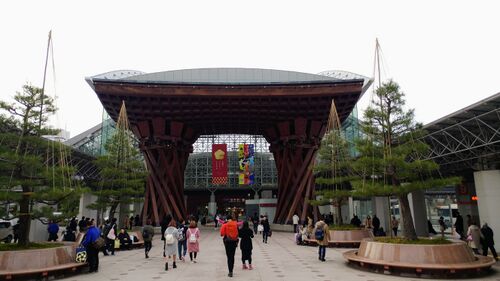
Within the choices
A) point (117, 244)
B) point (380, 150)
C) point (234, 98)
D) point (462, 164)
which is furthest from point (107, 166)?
point (462, 164)

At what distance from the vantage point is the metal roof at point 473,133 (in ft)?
45.1

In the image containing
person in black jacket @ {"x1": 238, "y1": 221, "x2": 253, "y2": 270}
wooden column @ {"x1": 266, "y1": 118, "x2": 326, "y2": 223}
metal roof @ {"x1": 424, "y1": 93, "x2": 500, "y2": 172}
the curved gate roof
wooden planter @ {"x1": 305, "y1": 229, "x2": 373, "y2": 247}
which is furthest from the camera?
wooden column @ {"x1": 266, "y1": 118, "x2": 326, "y2": 223}

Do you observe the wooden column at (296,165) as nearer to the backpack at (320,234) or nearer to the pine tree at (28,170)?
the backpack at (320,234)

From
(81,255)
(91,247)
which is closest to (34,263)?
(81,255)

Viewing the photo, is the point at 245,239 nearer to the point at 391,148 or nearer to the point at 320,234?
the point at 320,234

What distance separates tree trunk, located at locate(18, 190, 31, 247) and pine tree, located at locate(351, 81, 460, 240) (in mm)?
10945

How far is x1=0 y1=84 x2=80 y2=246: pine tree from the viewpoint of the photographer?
35.6 ft

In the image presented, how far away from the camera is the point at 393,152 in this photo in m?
12.6

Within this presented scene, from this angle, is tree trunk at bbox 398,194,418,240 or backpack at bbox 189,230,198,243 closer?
tree trunk at bbox 398,194,418,240

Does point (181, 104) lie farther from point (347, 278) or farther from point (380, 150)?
point (347, 278)

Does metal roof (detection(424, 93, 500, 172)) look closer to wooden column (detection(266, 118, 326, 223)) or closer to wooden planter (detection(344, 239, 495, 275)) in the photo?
wooden planter (detection(344, 239, 495, 275))

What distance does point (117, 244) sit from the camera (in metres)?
16.2

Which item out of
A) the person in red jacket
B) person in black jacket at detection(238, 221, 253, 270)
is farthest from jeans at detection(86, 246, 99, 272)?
person in black jacket at detection(238, 221, 253, 270)

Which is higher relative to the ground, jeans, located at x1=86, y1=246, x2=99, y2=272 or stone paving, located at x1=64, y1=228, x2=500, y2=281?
jeans, located at x1=86, y1=246, x2=99, y2=272
